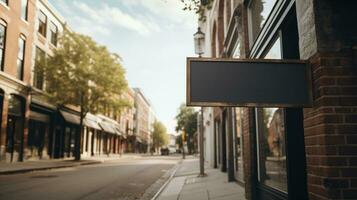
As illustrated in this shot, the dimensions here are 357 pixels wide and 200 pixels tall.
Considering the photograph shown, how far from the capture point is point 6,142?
19875 mm

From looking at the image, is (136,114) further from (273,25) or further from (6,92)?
(273,25)

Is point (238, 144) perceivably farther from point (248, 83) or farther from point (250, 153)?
point (248, 83)

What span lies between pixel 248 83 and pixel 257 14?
431cm

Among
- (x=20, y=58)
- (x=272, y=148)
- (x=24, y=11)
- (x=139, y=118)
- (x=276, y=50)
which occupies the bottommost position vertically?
(x=272, y=148)

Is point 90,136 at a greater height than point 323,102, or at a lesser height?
greater

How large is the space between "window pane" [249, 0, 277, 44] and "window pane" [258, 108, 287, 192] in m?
1.73

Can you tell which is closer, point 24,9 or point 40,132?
point 24,9

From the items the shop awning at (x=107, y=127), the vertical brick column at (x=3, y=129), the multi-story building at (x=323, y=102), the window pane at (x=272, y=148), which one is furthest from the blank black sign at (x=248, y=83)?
the shop awning at (x=107, y=127)

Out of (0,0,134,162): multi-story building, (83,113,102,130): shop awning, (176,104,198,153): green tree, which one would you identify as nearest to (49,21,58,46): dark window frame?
(0,0,134,162): multi-story building

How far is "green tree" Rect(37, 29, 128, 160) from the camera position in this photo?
23703 millimetres

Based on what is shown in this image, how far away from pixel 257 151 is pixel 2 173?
449 inches

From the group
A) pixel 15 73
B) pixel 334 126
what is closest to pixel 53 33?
pixel 15 73

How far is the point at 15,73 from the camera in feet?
68.3

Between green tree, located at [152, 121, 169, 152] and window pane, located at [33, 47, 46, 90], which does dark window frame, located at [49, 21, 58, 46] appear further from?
green tree, located at [152, 121, 169, 152]
